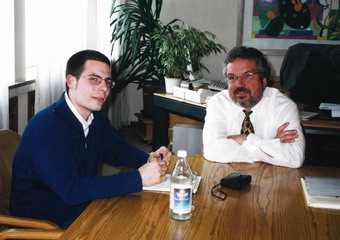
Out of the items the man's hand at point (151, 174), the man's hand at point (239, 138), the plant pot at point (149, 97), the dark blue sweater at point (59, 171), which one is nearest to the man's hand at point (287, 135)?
the man's hand at point (239, 138)

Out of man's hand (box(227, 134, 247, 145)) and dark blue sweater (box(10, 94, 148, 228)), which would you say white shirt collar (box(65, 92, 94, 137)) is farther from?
man's hand (box(227, 134, 247, 145))

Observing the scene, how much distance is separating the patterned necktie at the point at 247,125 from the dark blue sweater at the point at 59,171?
0.66m

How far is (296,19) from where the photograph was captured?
5.58 meters

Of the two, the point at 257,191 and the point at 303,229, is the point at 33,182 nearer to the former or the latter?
the point at 257,191

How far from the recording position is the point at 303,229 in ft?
4.72

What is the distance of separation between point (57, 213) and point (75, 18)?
2.54 metres

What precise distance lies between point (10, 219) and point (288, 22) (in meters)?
4.62

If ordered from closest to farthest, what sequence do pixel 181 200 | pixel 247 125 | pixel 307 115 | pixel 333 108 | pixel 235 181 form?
pixel 181 200 < pixel 235 181 < pixel 247 125 < pixel 307 115 < pixel 333 108

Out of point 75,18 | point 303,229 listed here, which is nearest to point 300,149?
point 303,229

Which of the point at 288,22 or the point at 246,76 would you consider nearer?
the point at 246,76

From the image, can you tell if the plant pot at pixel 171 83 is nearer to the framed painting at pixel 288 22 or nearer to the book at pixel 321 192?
the framed painting at pixel 288 22

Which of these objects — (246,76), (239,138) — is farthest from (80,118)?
(246,76)

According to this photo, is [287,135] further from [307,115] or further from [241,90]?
[307,115]

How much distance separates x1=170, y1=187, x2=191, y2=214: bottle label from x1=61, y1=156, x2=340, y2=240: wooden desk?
37 mm
